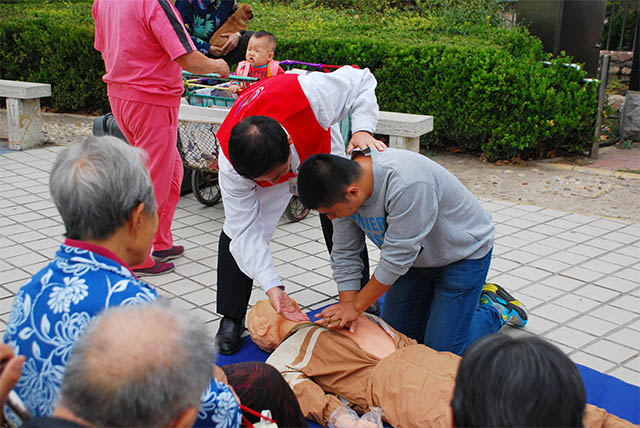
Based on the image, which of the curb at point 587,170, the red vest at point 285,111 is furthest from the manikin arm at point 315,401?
the curb at point 587,170

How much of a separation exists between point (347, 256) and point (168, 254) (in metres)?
1.96

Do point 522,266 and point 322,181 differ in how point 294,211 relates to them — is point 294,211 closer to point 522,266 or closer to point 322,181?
point 522,266

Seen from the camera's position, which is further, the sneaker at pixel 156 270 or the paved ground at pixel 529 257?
the sneaker at pixel 156 270

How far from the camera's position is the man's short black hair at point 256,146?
8.79 ft

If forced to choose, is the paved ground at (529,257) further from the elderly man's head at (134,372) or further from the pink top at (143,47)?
the elderly man's head at (134,372)

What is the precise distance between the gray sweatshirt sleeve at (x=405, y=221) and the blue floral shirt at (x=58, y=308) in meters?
1.18

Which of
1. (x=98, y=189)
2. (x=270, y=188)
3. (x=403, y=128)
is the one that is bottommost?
(x=403, y=128)

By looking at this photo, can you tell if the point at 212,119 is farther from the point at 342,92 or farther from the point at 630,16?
the point at 630,16

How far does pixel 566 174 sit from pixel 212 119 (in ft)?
12.1

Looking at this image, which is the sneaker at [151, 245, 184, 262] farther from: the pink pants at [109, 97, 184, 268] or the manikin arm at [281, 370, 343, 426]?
the manikin arm at [281, 370, 343, 426]

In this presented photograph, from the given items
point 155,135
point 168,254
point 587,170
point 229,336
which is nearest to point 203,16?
point 155,135

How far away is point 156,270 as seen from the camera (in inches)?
175

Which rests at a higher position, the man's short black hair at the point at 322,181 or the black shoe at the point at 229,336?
the man's short black hair at the point at 322,181

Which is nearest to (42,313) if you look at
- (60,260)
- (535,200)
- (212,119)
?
(60,260)
